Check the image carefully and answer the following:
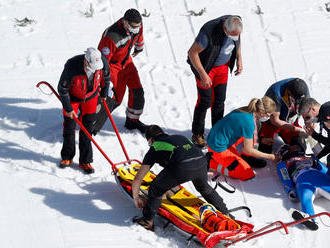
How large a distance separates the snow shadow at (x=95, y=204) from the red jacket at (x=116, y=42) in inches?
67.3

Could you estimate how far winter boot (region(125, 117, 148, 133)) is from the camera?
7.97 m

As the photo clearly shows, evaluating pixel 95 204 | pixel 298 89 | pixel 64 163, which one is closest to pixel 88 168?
pixel 64 163

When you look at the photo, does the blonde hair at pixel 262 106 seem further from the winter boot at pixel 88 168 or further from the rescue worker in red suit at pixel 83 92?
the winter boot at pixel 88 168

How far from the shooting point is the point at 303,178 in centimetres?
670

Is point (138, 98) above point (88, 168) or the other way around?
above

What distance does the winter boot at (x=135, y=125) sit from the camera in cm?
797

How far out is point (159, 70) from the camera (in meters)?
9.21

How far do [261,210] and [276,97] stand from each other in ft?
4.94

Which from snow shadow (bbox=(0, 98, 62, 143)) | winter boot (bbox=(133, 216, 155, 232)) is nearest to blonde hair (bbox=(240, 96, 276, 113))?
winter boot (bbox=(133, 216, 155, 232))

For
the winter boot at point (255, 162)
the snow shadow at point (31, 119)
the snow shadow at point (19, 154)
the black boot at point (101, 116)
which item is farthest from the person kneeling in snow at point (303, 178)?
the snow shadow at point (31, 119)

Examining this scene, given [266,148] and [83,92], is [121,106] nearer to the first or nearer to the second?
[83,92]

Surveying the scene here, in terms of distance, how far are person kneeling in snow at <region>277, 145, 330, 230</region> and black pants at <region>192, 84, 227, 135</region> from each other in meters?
1.07

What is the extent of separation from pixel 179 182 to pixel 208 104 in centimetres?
188

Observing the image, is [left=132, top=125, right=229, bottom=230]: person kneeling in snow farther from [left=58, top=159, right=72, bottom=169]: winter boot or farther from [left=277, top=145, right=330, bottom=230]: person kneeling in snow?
[left=58, top=159, right=72, bottom=169]: winter boot
